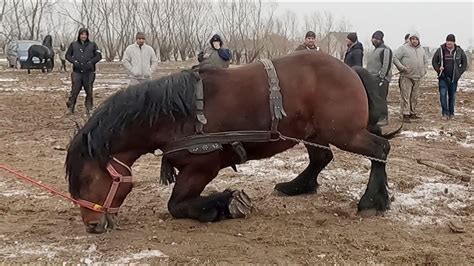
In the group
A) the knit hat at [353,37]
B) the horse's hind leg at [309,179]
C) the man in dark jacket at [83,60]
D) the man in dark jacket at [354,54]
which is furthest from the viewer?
the man in dark jacket at [83,60]

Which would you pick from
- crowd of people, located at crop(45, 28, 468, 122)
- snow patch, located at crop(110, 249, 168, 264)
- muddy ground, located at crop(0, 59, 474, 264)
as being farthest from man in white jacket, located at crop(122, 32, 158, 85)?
snow patch, located at crop(110, 249, 168, 264)

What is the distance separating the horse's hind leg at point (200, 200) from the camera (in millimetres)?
4527

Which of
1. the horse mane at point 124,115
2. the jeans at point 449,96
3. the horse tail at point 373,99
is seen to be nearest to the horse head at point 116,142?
the horse mane at point 124,115

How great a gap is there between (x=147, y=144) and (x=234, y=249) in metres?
1.06

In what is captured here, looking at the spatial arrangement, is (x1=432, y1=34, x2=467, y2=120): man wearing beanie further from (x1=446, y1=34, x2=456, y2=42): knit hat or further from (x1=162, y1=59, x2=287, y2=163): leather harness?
(x1=162, y1=59, x2=287, y2=163): leather harness

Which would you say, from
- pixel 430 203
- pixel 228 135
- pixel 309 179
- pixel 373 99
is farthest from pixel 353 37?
pixel 228 135

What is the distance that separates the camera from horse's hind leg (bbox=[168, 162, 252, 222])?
4.53 meters

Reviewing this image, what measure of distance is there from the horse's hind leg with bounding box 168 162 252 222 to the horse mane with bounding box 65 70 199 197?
0.49 meters

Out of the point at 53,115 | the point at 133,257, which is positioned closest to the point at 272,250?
the point at 133,257

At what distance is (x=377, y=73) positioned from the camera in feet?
32.6

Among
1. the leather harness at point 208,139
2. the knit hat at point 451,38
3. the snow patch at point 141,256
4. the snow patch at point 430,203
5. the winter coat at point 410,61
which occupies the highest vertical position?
the knit hat at point 451,38

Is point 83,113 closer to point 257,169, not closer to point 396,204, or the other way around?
point 257,169

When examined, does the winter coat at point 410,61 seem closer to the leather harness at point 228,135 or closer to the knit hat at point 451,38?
the knit hat at point 451,38

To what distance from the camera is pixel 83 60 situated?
1052 cm
